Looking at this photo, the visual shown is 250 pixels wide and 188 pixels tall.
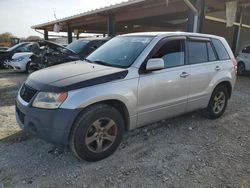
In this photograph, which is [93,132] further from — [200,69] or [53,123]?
[200,69]

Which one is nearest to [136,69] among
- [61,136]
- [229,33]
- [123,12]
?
[61,136]

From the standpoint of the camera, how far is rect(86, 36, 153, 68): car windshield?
3.85m

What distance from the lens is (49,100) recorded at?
3105 mm

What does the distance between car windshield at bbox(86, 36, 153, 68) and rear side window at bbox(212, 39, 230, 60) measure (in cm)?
173

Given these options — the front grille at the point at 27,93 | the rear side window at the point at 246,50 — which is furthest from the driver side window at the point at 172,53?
the rear side window at the point at 246,50

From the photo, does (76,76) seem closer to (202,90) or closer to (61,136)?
(61,136)

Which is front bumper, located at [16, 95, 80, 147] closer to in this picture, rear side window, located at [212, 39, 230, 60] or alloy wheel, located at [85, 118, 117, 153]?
alloy wheel, located at [85, 118, 117, 153]

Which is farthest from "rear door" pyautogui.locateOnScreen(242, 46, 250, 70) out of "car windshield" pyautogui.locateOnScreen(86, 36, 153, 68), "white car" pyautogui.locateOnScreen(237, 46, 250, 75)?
"car windshield" pyautogui.locateOnScreen(86, 36, 153, 68)

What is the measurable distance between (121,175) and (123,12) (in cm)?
1232

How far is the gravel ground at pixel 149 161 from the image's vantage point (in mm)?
3068

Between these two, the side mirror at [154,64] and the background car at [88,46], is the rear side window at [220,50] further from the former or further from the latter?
the background car at [88,46]

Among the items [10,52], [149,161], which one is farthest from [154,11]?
[149,161]

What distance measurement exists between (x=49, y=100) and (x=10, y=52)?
39.1ft

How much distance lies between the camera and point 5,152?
3709mm
